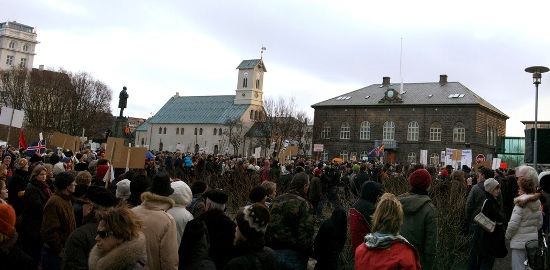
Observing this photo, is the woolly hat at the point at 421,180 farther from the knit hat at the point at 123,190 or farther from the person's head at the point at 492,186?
the knit hat at the point at 123,190

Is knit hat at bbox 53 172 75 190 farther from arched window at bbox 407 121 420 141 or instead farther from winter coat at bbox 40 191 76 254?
arched window at bbox 407 121 420 141

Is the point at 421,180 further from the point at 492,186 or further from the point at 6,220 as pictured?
the point at 6,220

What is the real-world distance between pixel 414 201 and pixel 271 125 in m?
65.1

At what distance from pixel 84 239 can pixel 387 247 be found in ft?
8.45

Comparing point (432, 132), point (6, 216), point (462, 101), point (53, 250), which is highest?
point (462, 101)

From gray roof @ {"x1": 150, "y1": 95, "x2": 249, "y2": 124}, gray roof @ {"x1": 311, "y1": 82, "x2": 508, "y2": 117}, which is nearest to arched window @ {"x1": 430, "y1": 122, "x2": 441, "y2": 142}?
gray roof @ {"x1": 311, "y1": 82, "x2": 508, "y2": 117}

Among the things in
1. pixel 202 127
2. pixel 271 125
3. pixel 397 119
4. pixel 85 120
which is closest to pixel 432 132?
pixel 397 119

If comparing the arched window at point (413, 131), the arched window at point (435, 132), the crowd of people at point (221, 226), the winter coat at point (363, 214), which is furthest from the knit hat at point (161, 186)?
the arched window at point (413, 131)

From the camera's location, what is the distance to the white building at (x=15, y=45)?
11106 cm

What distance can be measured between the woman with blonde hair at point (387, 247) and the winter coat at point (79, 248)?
2.31m

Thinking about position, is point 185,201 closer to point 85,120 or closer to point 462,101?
point 462,101

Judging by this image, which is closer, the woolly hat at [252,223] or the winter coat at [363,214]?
the woolly hat at [252,223]

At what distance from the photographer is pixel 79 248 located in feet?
14.0

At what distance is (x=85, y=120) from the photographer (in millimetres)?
63625
